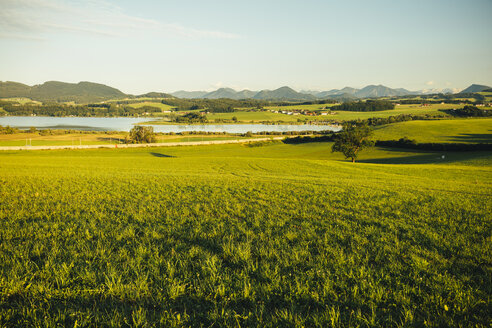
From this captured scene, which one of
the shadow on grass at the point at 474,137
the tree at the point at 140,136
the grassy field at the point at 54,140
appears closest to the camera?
the shadow on grass at the point at 474,137

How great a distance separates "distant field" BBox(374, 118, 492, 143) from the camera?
81312mm

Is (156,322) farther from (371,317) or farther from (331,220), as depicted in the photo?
(331,220)

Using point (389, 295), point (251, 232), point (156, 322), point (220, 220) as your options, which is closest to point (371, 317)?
point (389, 295)

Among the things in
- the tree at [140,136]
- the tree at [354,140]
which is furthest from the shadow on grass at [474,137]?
the tree at [140,136]

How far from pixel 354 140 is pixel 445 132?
60.8 m

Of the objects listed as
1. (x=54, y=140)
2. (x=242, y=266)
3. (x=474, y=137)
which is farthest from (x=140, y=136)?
(x=474, y=137)

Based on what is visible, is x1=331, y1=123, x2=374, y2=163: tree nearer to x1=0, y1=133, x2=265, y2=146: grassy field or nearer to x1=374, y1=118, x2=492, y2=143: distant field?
x1=374, y1=118, x2=492, y2=143: distant field

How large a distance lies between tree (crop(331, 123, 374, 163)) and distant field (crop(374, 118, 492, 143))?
3379 cm

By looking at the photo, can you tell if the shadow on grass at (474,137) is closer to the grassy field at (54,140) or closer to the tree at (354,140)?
the tree at (354,140)

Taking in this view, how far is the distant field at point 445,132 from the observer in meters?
81.3

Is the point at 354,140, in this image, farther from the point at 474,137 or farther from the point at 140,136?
the point at 140,136

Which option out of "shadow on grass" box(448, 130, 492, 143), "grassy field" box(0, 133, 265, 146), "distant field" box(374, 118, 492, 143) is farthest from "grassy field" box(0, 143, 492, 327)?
"grassy field" box(0, 133, 265, 146)

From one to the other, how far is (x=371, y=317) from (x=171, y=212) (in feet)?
25.1

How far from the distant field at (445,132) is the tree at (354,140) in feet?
111
